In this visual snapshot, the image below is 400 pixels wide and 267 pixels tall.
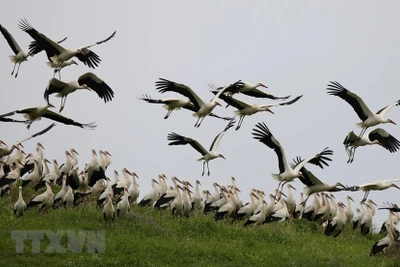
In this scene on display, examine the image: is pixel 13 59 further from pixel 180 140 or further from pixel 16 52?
pixel 180 140

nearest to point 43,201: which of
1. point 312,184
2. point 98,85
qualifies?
point 98,85

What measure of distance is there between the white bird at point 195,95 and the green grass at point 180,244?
9.93 ft

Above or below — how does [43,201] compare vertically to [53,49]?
below

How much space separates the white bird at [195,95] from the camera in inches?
964

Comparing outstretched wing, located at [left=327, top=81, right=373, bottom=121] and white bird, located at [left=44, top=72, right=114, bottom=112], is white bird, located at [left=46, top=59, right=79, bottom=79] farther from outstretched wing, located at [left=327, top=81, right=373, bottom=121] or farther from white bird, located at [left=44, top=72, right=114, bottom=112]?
outstretched wing, located at [left=327, top=81, right=373, bottom=121]

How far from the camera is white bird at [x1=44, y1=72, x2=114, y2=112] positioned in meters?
23.9

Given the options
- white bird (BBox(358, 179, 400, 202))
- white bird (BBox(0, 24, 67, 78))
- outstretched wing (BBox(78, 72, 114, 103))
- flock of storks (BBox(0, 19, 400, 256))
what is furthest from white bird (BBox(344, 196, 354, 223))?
white bird (BBox(0, 24, 67, 78))

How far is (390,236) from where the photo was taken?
26234mm

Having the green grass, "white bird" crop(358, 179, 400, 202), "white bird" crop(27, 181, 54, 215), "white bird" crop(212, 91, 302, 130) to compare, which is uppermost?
"white bird" crop(212, 91, 302, 130)

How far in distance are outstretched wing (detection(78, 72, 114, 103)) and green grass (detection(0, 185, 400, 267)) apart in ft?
11.3

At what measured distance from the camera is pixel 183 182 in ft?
109

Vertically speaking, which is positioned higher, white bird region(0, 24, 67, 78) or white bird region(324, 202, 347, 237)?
white bird region(0, 24, 67, 78)

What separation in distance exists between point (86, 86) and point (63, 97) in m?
0.69

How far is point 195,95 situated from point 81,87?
304 centimetres
